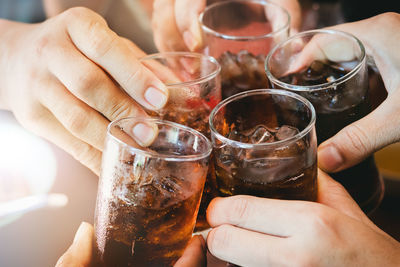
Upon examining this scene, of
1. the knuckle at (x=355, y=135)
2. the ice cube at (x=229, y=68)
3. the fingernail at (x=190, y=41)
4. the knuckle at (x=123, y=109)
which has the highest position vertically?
the knuckle at (x=123, y=109)

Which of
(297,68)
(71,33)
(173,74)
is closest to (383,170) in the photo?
(297,68)

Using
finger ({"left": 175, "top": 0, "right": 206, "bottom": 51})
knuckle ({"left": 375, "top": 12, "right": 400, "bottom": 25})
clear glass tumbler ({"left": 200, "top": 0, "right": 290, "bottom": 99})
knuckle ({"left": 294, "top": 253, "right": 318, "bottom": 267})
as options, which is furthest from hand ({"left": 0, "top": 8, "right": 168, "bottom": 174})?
knuckle ({"left": 375, "top": 12, "right": 400, "bottom": 25})

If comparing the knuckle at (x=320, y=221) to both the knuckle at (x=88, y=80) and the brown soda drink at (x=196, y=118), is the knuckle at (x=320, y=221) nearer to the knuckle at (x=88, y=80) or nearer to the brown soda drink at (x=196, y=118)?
the brown soda drink at (x=196, y=118)

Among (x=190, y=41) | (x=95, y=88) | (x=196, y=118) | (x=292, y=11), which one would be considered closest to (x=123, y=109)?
(x=95, y=88)

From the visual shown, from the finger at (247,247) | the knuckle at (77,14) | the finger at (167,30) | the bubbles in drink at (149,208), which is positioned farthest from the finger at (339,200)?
the finger at (167,30)

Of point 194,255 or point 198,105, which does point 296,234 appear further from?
point 198,105

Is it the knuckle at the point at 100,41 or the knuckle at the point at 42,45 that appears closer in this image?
the knuckle at the point at 100,41
